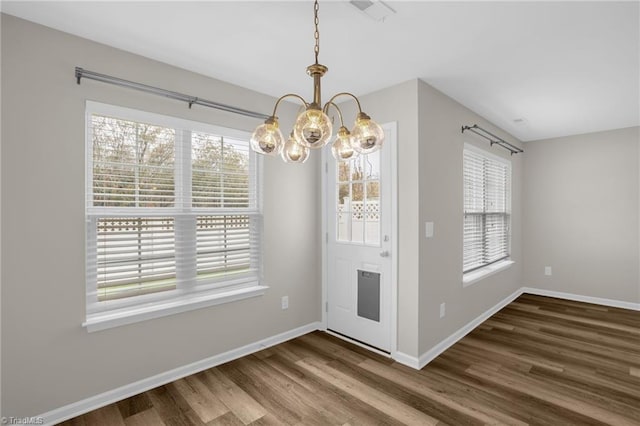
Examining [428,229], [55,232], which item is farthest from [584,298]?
[55,232]

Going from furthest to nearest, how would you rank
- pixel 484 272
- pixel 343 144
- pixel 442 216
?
pixel 484 272 → pixel 442 216 → pixel 343 144

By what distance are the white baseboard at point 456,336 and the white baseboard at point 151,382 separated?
1360mm

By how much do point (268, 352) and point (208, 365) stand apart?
0.57 metres

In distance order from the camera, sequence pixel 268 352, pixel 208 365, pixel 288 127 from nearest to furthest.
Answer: pixel 208 365
pixel 268 352
pixel 288 127

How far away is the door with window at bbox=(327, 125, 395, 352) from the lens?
Answer: 10.2 feet

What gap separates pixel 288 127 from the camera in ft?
11.3

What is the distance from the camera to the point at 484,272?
4.06 meters

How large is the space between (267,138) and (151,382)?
2145 millimetres

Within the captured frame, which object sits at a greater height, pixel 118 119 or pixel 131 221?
pixel 118 119

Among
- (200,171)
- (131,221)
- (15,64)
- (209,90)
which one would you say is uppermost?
(209,90)

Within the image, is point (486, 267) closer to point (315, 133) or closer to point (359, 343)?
point (359, 343)

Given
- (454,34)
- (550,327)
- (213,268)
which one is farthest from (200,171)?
(550,327)

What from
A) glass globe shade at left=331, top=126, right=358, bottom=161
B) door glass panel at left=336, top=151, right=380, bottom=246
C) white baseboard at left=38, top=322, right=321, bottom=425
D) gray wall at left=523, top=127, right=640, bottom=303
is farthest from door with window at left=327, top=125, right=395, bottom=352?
gray wall at left=523, top=127, right=640, bottom=303

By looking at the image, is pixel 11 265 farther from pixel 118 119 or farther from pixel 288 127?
pixel 288 127
